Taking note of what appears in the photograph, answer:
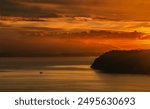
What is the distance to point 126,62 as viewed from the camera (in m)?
52.3

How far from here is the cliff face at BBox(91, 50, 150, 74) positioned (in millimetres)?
50478

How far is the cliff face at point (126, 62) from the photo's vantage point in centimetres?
5048

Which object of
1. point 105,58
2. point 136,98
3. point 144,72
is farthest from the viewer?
point 105,58

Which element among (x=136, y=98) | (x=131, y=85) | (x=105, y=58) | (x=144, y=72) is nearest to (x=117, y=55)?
(x=105, y=58)

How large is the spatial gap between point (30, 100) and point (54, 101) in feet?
2.09

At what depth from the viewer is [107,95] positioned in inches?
390

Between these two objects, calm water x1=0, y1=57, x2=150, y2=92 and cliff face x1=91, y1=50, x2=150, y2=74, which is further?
cliff face x1=91, y1=50, x2=150, y2=74

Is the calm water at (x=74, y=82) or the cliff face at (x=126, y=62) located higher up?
the cliff face at (x=126, y=62)

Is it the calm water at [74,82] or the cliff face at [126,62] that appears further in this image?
the cliff face at [126,62]

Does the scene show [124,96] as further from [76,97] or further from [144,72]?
[144,72]

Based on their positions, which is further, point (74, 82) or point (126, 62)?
point (126, 62)

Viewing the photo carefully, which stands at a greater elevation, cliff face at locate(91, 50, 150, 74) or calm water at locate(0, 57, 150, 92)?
cliff face at locate(91, 50, 150, 74)

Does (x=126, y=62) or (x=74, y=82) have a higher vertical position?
(x=126, y=62)

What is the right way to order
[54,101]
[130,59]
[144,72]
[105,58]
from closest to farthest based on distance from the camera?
[54,101] → [144,72] → [130,59] → [105,58]
